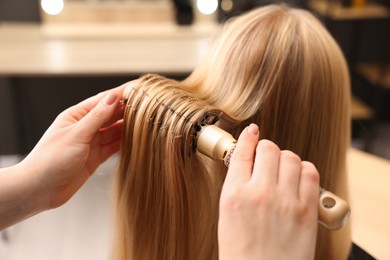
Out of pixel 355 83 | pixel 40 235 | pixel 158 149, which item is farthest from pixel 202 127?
pixel 355 83

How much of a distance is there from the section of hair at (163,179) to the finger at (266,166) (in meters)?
0.15

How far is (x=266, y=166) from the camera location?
1.63ft

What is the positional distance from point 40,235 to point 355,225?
4.26ft

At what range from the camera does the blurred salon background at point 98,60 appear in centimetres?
176

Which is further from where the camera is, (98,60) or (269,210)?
(98,60)

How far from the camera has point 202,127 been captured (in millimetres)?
627

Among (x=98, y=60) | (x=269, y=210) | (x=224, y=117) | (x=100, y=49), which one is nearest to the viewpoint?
(x=269, y=210)

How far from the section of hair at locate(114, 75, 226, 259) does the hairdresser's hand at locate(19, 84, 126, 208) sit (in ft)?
0.24

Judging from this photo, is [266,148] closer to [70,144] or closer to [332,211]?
[332,211]

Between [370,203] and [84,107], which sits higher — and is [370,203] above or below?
below

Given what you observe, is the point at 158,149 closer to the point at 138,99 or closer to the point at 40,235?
the point at 138,99

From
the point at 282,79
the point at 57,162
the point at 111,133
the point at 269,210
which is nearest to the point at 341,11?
the point at 282,79

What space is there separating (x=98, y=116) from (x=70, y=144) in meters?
0.07

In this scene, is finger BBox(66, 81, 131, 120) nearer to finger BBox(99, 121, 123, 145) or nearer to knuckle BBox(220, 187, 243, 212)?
finger BBox(99, 121, 123, 145)
